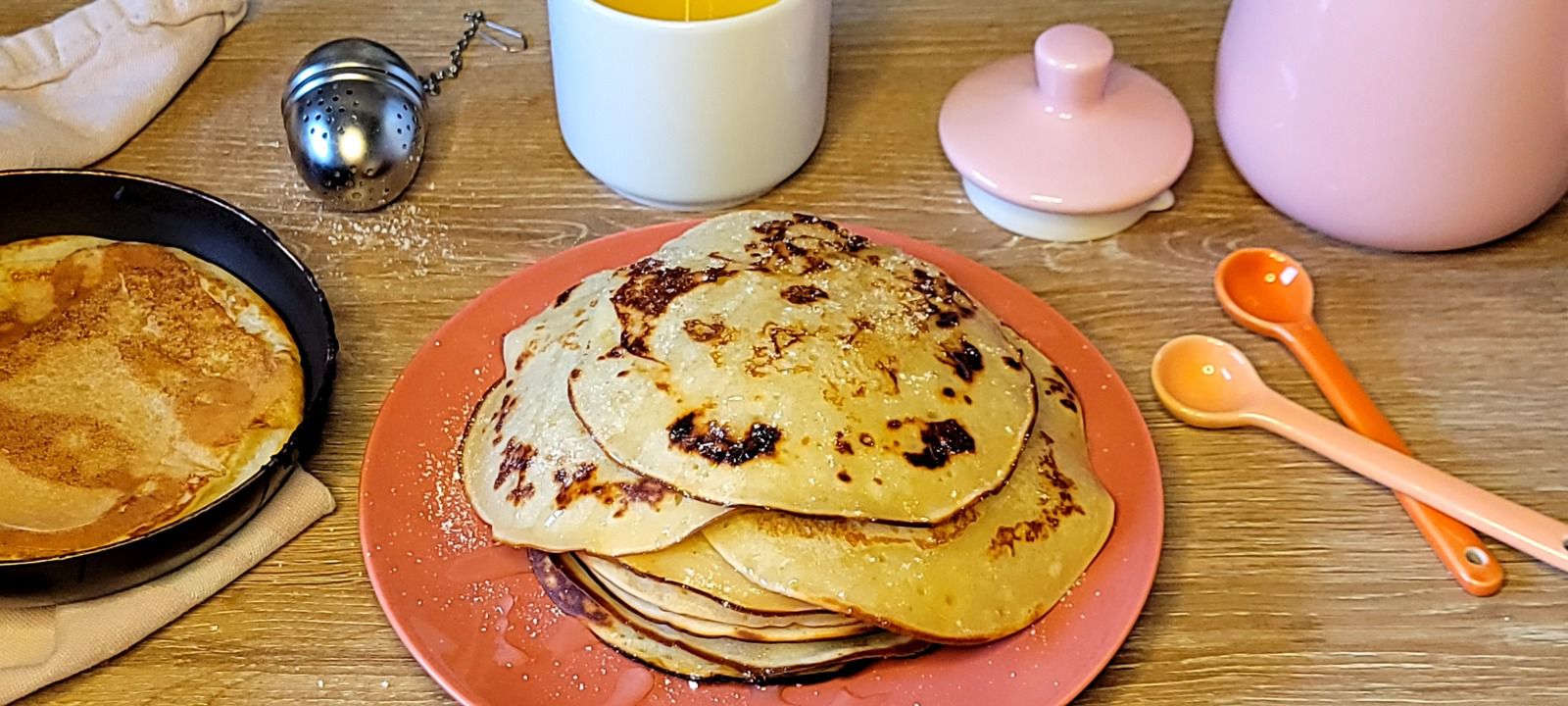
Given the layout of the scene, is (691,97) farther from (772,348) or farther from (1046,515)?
(1046,515)

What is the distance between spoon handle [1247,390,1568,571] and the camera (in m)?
0.94

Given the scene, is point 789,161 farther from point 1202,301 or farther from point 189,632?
point 189,632

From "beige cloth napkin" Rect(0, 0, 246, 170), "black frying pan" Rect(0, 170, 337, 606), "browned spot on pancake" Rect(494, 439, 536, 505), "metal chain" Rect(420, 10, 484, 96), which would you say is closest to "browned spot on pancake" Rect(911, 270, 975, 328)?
"browned spot on pancake" Rect(494, 439, 536, 505)

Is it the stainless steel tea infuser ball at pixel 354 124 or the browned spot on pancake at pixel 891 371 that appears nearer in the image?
the browned spot on pancake at pixel 891 371

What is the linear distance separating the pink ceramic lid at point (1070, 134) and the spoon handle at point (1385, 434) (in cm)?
20

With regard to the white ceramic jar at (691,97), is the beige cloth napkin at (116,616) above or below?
below

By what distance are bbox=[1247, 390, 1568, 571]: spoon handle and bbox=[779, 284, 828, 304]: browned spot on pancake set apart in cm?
38

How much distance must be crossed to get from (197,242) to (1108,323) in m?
0.81

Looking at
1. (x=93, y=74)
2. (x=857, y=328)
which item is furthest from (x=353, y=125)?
(x=857, y=328)

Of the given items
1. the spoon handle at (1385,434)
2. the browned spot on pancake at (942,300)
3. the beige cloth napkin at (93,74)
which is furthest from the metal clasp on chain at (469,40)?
the spoon handle at (1385,434)

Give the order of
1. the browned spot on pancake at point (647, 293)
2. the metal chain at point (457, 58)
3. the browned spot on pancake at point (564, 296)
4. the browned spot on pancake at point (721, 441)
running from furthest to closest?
the metal chain at point (457, 58) < the browned spot on pancake at point (564, 296) < the browned spot on pancake at point (647, 293) < the browned spot on pancake at point (721, 441)

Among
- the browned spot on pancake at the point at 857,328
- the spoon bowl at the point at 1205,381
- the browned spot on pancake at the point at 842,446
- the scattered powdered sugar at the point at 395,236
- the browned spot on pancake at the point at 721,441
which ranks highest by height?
the browned spot on pancake at the point at 857,328

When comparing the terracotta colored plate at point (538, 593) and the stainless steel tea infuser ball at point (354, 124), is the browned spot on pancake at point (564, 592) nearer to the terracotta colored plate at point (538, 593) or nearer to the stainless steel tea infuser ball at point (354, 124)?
the terracotta colored plate at point (538, 593)

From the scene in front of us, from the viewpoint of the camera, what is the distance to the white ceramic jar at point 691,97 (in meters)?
1.09
